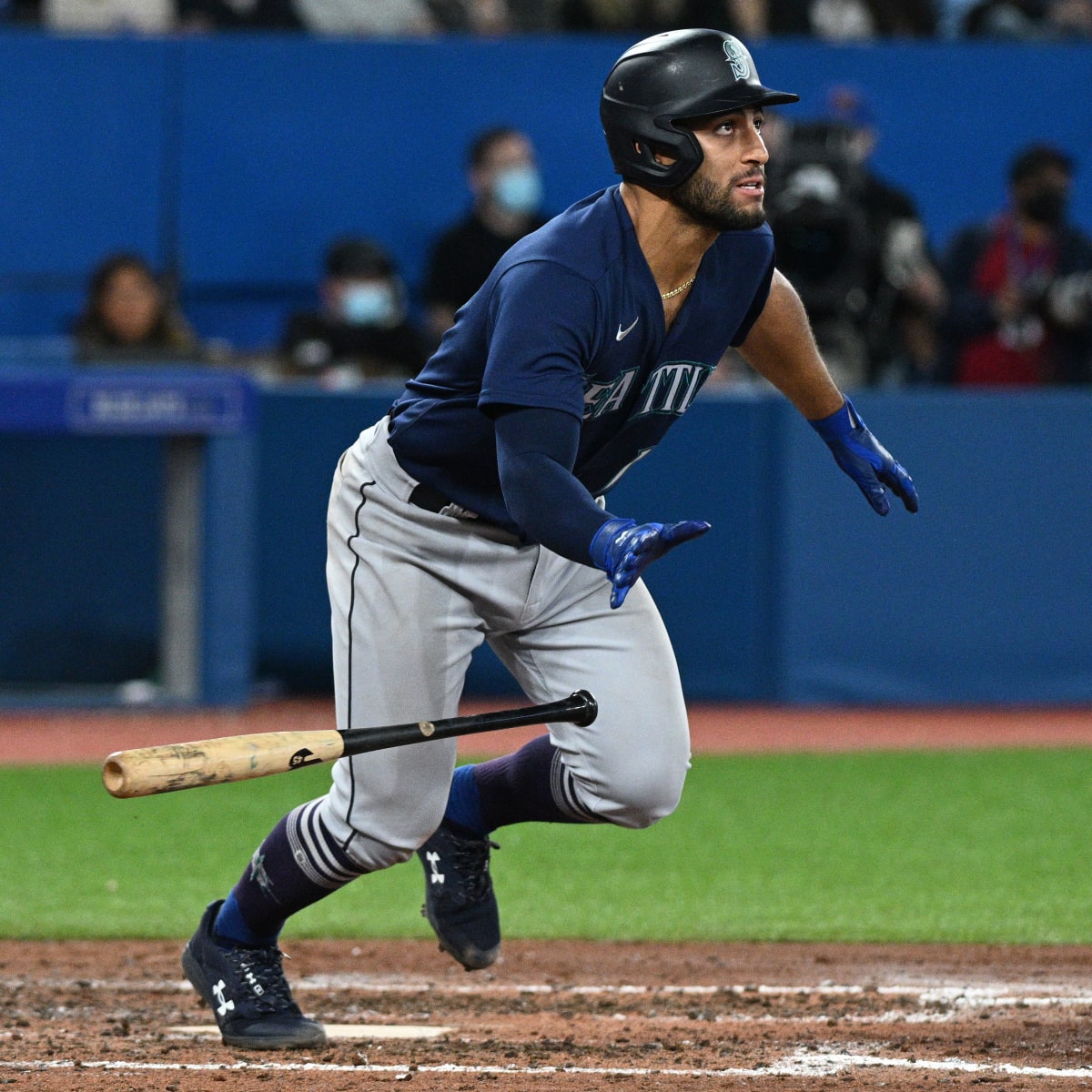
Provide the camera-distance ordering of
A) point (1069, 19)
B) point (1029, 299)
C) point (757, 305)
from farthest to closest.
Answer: point (1069, 19) → point (1029, 299) → point (757, 305)

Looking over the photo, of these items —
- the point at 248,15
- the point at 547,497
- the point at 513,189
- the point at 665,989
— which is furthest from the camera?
the point at 248,15

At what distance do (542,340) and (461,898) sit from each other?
1386mm

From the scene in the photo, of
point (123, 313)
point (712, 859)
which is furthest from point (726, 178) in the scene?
point (123, 313)

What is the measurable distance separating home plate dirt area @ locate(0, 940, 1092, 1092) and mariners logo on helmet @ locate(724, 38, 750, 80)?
6.08 feet

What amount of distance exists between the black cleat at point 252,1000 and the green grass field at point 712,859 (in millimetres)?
1236

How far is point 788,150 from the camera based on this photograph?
9.12m

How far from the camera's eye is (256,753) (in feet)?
11.7

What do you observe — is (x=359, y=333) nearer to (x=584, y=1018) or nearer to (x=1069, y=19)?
(x=1069, y=19)

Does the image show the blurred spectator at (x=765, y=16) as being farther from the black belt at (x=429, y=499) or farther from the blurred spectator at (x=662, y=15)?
the black belt at (x=429, y=499)

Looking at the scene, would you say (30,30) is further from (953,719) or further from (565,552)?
(565,552)

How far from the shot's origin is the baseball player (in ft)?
11.9

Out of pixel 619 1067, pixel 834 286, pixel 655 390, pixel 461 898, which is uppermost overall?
pixel 834 286

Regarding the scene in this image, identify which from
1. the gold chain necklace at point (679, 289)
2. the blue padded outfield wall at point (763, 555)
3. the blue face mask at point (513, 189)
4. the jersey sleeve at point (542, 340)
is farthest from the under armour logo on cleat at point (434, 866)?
the blue face mask at point (513, 189)

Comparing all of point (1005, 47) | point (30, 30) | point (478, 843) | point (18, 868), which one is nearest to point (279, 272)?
point (30, 30)
